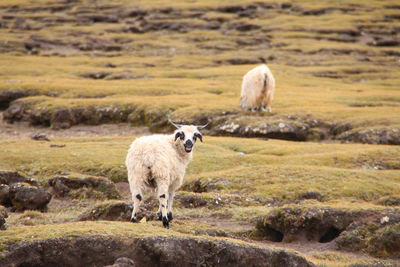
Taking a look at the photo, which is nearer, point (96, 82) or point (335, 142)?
point (335, 142)

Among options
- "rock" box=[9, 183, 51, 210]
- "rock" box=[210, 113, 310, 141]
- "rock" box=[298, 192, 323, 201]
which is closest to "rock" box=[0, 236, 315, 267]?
"rock" box=[9, 183, 51, 210]

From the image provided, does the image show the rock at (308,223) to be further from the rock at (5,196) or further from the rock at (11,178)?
the rock at (11,178)

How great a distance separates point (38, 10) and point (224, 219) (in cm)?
14837

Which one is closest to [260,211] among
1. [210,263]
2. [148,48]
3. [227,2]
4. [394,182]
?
[210,263]

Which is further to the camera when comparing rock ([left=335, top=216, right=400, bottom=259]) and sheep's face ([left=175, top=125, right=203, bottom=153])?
sheep's face ([left=175, top=125, right=203, bottom=153])

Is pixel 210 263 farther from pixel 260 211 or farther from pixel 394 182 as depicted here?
pixel 394 182

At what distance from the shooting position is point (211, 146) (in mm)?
33125

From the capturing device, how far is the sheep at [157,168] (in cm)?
1287

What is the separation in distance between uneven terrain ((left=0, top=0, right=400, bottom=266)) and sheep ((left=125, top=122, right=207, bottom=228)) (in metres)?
0.79

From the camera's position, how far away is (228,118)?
4169 cm

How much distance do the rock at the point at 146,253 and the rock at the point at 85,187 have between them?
11.8 meters

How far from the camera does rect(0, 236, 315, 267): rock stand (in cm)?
949

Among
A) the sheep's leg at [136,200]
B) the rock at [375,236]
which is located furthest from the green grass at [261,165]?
the sheep's leg at [136,200]

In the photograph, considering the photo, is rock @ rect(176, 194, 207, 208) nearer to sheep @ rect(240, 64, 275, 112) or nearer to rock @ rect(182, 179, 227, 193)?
rock @ rect(182, 179, 227, 193)
